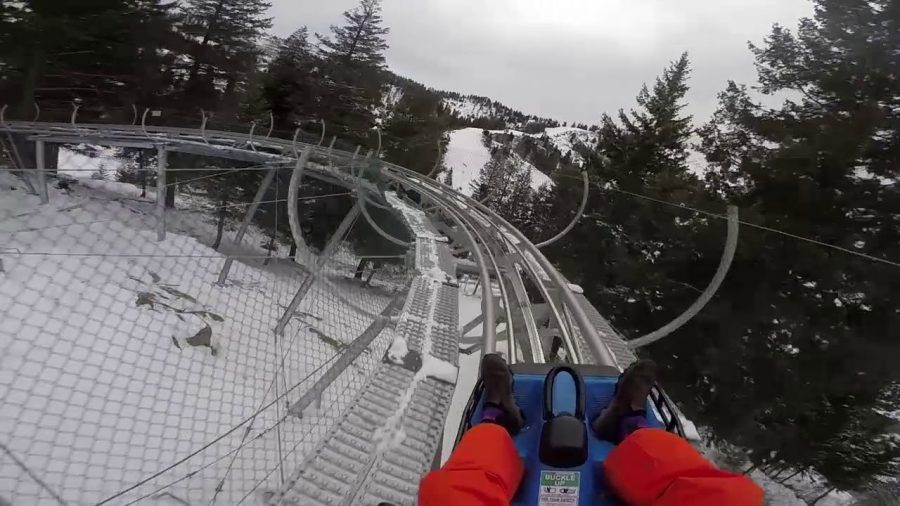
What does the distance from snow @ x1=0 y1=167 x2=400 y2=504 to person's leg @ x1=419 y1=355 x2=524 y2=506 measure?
0.99m

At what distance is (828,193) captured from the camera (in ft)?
21.5

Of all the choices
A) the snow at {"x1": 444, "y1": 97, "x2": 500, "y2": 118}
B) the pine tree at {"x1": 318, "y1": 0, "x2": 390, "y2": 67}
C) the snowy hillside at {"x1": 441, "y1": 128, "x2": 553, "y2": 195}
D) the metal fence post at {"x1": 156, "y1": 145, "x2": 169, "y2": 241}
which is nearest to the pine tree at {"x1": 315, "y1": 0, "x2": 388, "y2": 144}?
the pine tree at {"x1": 318, "y1": 0, "x2": 390, "y2": 67}

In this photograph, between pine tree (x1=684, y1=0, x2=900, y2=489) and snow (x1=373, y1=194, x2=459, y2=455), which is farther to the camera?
pine tree (x1=684, y1=0, x2=900, y2=489)

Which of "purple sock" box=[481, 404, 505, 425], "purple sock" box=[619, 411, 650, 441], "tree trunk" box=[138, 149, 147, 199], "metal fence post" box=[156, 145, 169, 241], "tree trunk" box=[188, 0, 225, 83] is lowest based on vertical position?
"tree trunk" box=[138, 149, 147, 199]

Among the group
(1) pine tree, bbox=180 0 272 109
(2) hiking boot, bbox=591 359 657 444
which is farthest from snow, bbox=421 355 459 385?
(1) pine tree, bbox=180 0 272 109

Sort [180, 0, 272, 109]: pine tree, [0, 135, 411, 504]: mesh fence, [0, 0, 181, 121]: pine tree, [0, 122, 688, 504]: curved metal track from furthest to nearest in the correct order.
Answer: [180, 0, 272, 109]: pine tree, [0, 0, 181, 121]: pine tree, [0, 135, 411, 504]: mesh fence, [0, 122, 688, 504]: curved metal track

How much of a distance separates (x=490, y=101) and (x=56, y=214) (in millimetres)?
169318

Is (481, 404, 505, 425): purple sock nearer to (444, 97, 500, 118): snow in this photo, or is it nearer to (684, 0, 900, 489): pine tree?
(684, 0, 900, 489): pine tree

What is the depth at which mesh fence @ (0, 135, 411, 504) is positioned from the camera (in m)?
3.98

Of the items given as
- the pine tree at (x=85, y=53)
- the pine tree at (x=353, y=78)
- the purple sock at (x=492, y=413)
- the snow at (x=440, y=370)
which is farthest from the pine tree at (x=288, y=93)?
the purple sock at (x=492, y=413)

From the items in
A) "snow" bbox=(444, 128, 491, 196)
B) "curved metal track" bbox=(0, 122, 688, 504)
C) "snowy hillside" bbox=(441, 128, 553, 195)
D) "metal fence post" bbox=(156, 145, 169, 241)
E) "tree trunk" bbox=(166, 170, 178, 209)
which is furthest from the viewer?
"snow" bbox=(444, 128, 491, 196)

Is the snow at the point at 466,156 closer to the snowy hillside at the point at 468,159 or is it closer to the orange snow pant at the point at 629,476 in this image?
the snowy hillside at the point at 468,159

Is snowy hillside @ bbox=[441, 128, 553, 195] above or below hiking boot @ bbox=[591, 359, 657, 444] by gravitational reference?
below

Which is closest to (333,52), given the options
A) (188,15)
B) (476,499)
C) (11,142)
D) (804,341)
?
(188,15)
